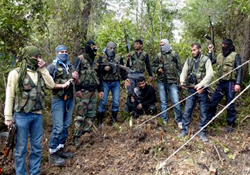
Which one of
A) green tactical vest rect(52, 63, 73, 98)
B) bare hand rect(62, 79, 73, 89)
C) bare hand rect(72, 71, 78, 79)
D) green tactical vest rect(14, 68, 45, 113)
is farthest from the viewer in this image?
bare hand rect(72, 71, 78, 79)

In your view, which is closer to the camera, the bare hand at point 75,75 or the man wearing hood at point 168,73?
the bare hand at point 75,75

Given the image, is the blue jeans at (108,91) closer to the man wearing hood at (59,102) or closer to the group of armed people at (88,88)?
the group of armed people at (88,88)

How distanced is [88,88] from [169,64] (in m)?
2.21

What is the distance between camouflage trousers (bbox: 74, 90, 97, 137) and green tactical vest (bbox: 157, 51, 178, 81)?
1956 mm

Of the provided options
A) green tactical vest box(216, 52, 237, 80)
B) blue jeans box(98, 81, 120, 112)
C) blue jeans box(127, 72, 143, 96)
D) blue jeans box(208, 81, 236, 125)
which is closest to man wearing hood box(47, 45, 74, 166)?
blue jeans box(98, 81, 120, 112)

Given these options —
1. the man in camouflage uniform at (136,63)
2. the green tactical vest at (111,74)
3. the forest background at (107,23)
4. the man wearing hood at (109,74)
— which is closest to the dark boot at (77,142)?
the man wearing hood at (109,74)

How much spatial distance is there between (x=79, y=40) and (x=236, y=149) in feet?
16.8

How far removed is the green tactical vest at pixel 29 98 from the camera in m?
3.99

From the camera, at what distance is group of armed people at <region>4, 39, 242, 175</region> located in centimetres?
407

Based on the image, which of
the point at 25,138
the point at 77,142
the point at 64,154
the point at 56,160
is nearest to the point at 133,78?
the point at 77,142

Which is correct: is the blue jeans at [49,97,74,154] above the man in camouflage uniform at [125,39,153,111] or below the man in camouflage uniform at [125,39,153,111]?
below

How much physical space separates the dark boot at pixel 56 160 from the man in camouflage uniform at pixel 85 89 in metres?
0.66

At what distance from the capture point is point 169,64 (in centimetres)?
653

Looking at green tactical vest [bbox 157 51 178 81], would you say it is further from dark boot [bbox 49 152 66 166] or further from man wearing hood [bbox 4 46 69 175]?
man wearing hood [bbox 4 46 69 175]
